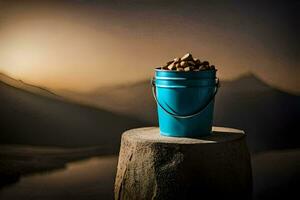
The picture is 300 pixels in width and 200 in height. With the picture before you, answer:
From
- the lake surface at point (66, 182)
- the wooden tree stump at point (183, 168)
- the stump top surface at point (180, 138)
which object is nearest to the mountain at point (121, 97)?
the lake surface at point (66, 182)

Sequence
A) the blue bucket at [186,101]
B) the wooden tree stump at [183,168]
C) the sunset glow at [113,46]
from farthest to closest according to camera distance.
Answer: the sunset glow at [113,46] < the blue bucket at [186,101] < the wooden tree stump at [183,168]

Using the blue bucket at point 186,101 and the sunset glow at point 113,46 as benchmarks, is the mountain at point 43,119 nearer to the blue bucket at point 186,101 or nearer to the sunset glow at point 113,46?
the sunset glow at point 113,46

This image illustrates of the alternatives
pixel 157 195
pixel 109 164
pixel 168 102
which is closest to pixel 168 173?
pixel 157 195

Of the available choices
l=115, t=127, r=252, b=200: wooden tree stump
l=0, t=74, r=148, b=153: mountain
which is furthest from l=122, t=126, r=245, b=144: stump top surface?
l=0, t=74, r=148, b=153: mountain

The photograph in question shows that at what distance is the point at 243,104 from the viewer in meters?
4.54

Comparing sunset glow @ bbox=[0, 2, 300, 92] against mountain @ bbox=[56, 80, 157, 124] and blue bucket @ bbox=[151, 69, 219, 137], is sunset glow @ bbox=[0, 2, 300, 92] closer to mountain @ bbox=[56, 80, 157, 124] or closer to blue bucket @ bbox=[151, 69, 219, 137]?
mountain @ bbox=[56, 80, 157, 124]

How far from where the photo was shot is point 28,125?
4.55m

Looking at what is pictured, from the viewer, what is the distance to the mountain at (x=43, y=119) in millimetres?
4547

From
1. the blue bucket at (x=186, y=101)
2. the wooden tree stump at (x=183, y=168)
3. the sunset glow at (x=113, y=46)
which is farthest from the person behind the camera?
the sunset glow at (x=113, y=46)

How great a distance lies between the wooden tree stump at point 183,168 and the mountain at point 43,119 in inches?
44.4

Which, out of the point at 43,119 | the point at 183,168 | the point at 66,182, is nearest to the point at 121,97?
the point at 43,119

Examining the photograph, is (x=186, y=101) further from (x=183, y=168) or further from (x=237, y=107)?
(x=237, y=107)

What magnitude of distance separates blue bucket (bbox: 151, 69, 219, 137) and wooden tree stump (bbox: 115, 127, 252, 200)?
0.49 feet

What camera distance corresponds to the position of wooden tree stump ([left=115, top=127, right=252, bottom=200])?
129 inches
